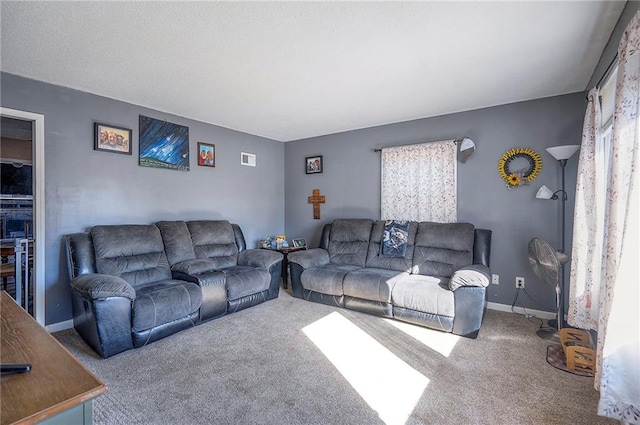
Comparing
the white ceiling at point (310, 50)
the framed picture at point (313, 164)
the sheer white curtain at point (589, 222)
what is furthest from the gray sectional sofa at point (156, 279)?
the sheer white curtain at point (589, 222)

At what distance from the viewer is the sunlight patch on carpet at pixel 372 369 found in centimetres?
187

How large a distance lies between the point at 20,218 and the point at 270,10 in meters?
5.04

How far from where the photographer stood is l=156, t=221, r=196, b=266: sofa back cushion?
3422mm

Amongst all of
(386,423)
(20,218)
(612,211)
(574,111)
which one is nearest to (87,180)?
(20,218)

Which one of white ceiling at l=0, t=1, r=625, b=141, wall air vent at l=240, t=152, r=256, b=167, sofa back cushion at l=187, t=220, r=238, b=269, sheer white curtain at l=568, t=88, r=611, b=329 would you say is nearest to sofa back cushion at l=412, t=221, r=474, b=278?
sheer white curtain at l=568, t=88, r=611, b=329

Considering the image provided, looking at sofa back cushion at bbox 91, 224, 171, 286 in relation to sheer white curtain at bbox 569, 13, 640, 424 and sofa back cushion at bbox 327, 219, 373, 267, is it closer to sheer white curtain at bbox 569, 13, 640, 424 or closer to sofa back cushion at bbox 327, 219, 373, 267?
sofa back cushion at bbox 327, 219, 373, 267

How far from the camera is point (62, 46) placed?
2.30 m

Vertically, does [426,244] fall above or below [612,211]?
below

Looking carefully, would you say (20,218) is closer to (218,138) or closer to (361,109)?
(218,138)

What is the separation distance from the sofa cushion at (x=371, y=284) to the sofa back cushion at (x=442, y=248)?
27 centimetres

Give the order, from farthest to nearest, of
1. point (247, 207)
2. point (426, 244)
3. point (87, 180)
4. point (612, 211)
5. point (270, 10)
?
point (247, 207), point (426, 244), point (87, 180), point (270, 10), point (612, 211)

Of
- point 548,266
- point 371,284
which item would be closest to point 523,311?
point 548,266

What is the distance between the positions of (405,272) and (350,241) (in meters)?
0.91

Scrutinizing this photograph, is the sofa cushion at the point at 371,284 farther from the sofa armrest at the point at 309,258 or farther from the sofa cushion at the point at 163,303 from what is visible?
the sofa cushion at the point at 163,303
